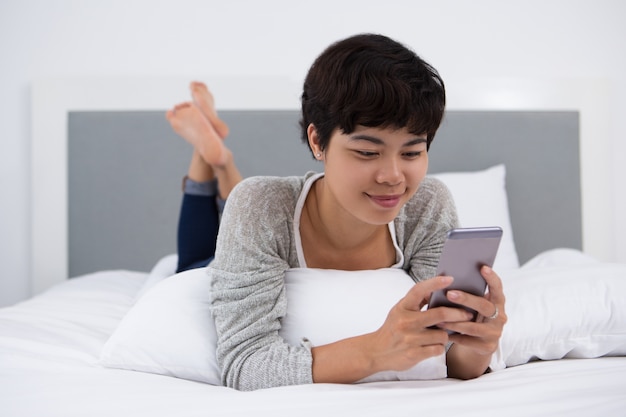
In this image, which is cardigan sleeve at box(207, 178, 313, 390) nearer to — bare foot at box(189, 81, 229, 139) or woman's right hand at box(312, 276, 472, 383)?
woman's right hand at box(312, 276, 472, 383)

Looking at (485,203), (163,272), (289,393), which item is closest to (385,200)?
(289,393)

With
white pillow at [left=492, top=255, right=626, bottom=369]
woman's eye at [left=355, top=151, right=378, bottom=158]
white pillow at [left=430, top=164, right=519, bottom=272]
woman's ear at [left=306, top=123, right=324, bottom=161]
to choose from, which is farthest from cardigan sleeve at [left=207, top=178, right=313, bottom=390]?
white pillow at [left=430, top=164, right=519, bottom=272]

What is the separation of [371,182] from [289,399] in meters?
0.38

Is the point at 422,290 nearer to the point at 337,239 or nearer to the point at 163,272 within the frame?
the point at 337,239

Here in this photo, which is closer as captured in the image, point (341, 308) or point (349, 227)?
point (341, 308)

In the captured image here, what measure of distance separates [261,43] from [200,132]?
0.73 m

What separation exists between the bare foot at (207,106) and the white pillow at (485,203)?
2.59 feet

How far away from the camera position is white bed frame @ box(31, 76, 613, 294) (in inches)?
93.2

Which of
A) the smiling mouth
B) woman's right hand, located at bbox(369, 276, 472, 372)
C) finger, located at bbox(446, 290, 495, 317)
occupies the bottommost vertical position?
woman's right hand, located at bbox(369, 276, 472, 372)

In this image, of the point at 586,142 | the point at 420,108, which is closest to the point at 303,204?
the point at 420,108

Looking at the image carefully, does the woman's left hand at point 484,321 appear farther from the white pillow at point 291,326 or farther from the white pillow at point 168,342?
the white pillow at point 168,342

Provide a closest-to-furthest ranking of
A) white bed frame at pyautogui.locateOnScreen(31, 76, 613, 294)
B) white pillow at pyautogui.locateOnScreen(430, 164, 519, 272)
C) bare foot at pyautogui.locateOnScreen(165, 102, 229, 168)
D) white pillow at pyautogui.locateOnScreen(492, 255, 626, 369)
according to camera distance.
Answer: white pillow at pyautogui.locateOnScreen(492, 255, 626, 369)
bare foot at pyautogui.locateOnScreen(165, 102, 229, 168)
white pillow at pyautogui.locateOnScreen(430, 164, 519, 272)
white bed frame at pyautogui.locateOnScreen(31, 76, 613, 294)

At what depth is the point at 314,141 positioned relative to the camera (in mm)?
1155

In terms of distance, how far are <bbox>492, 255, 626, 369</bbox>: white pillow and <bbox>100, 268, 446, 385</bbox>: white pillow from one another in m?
0.18
